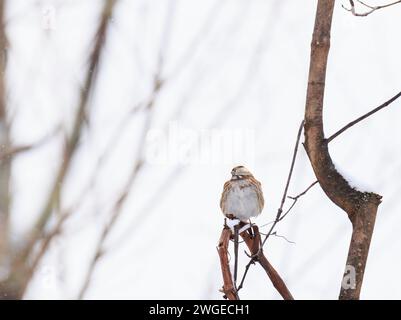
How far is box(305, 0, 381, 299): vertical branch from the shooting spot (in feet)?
4.09

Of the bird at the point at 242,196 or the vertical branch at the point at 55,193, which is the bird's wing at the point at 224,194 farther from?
the vertical branch at the point at 55,193

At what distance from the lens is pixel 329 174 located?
1.36 meters

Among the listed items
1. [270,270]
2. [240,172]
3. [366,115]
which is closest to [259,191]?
[240,172]

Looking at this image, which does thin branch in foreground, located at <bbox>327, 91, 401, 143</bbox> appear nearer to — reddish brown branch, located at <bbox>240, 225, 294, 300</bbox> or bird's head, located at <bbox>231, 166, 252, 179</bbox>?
reddish brown branch, located at <bbox>240, 225, 294, 300</bbox>

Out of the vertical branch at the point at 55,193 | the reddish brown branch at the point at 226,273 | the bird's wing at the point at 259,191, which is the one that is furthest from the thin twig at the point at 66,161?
the bird's wing at the point at 259,191

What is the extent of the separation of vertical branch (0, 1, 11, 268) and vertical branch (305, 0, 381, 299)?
871 millimetres

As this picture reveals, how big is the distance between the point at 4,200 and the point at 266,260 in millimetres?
839

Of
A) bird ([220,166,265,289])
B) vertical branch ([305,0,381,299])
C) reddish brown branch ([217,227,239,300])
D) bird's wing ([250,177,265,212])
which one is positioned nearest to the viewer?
vertical branch ([305,0,381,299])

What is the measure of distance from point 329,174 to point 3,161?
94cm

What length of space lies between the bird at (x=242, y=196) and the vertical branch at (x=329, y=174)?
0.34 metres

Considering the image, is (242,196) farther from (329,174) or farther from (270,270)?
(329,174)

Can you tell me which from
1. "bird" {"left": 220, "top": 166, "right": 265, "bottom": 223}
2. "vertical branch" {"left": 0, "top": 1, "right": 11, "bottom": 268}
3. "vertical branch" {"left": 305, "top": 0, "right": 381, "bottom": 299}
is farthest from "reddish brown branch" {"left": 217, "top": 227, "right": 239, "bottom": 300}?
"vertical branch" {"left": 0, "top": 1, "right": 11, "bottom": 268}
